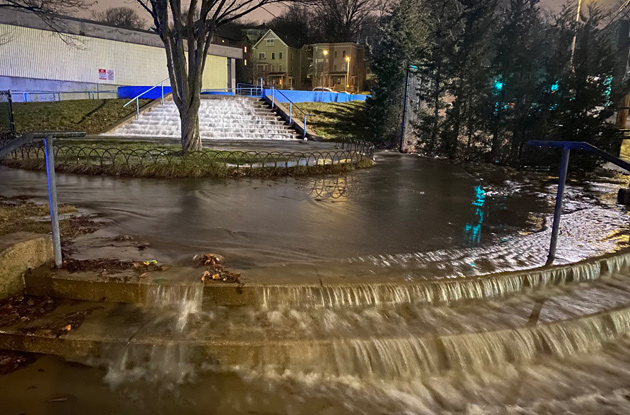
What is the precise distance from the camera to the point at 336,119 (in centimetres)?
2953

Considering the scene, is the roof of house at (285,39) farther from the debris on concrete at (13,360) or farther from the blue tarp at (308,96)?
the debris on concrete at (13,360)

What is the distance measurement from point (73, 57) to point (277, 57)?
124 feet

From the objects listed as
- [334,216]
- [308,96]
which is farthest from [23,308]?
[308,96]

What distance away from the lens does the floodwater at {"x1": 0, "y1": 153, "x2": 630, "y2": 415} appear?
366 centimetres

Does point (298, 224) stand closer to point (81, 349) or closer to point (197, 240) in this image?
point (197, 240)

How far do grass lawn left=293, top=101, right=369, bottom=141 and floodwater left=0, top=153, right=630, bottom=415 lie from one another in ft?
64.3

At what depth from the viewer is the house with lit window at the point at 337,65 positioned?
61.0 m

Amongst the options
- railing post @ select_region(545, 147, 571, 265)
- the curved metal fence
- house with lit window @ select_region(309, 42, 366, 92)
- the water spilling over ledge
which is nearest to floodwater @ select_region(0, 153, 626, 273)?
→ railing post @ select_region(545, 147, 571, 265)

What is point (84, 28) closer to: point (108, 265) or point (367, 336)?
Result: point (108, 265)

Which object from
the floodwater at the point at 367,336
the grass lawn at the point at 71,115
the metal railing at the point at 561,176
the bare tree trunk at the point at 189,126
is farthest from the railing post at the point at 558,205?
the grass lawn at the point at 71,115

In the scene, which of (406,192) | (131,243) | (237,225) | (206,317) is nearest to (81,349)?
(206,317)

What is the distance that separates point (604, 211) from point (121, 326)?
9184 millimetres

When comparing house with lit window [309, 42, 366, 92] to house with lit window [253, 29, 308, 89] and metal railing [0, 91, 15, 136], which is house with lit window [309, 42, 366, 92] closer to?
house with lit window [253, 29, 308, 89]

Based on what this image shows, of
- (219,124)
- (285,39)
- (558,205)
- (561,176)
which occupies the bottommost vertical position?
(558,205)
